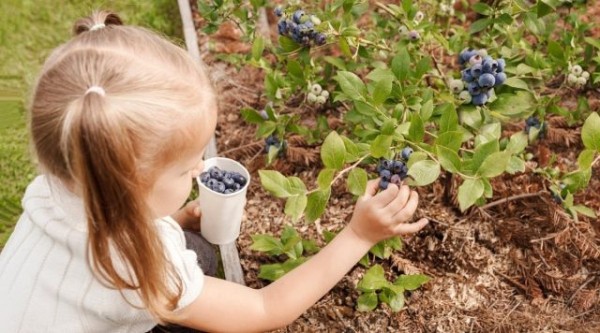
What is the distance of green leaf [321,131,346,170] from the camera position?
163 centimetres

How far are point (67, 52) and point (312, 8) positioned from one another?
1.16 meters

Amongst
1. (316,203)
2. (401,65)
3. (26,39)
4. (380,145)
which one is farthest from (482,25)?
(26,39)

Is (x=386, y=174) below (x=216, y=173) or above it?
above

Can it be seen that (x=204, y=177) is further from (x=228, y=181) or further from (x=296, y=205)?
(x=296, y=205)

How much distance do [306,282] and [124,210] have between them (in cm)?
56

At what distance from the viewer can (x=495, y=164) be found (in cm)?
153

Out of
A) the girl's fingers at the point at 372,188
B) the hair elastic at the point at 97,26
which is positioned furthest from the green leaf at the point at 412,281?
the hair elastic at the point at 97,26

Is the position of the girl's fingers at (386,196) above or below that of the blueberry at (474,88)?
below

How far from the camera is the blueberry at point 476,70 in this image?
1.75 m

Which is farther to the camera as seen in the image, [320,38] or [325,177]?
[320,38]

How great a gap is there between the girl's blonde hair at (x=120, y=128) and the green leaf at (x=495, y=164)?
1.91ft

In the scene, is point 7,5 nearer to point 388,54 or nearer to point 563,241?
point 388,54

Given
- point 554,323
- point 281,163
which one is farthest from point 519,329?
point 281,163

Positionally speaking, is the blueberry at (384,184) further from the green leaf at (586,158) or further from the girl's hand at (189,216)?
the girl's hand at (189,216)
